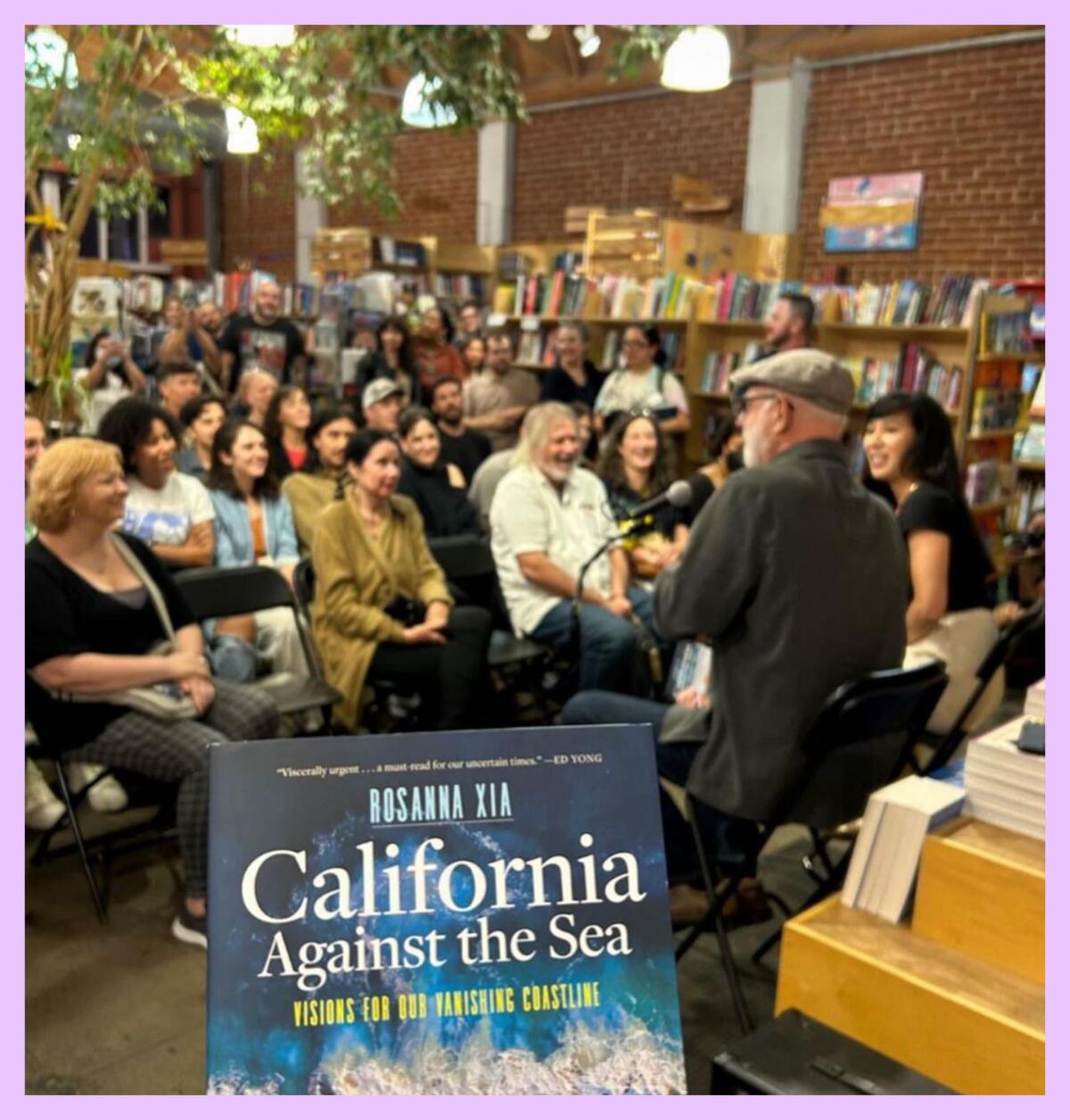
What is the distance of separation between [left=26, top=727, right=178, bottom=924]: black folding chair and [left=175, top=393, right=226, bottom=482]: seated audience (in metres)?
1.71

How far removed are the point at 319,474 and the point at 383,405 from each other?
0.68 meters

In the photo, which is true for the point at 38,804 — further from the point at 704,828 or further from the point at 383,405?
the point at 383,405

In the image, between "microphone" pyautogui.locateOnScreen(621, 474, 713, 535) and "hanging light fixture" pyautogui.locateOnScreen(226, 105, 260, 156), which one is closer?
"microphone" pyautogui.locateOnScreen(621, 474, 713, 535)

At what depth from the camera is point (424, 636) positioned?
3.52m

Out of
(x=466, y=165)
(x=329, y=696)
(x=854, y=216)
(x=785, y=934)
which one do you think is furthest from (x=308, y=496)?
(x=466, y=165)

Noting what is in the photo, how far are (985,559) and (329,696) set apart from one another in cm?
190

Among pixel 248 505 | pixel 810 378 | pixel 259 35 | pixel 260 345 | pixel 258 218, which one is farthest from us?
pixel 258 218

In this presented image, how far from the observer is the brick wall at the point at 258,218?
40.7 ft

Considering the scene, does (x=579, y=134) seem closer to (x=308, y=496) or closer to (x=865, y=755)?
(x=308, y=496)

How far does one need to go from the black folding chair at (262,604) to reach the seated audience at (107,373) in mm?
2333

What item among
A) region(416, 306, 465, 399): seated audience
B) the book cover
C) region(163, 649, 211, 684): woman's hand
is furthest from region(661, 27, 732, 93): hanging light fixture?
the book cover

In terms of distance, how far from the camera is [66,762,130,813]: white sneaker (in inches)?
114

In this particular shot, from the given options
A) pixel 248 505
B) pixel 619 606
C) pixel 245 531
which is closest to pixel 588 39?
pixel 248 505

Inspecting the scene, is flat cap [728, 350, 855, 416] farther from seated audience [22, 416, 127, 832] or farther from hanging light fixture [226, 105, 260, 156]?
hanging light fixture [226, 105, 260, 156]
